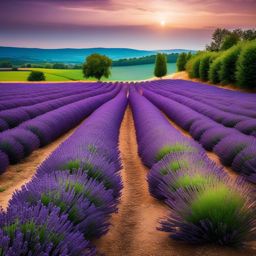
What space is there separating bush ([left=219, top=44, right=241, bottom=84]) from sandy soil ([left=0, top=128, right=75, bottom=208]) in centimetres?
2690

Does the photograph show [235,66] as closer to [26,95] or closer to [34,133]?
[26,95]

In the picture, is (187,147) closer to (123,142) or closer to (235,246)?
(235,246)

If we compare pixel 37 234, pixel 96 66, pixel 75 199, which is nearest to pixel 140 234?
pixel 75 199

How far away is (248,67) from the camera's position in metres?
28.0

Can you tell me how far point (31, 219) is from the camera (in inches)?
92.4

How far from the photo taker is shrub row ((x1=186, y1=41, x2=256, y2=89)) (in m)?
28.0

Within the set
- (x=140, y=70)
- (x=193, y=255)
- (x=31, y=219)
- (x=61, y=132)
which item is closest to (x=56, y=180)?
(x=31, y=219)

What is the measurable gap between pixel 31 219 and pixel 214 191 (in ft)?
5.03

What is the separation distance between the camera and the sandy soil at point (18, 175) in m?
5.17

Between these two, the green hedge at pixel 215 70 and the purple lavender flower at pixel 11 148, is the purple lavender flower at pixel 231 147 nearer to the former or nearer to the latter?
the purple lavender flower at pixel 11 148

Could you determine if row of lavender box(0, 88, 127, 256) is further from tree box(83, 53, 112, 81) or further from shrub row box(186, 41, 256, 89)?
tree box(83, 53, 112, 81)

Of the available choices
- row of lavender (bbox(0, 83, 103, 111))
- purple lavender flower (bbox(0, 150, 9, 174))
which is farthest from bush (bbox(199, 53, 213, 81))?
purple lavender flower (bbox(0, 150, 9, 174))

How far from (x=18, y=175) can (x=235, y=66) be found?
1160 inches

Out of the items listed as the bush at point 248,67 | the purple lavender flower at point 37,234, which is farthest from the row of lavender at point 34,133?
the bush at point 248,67
